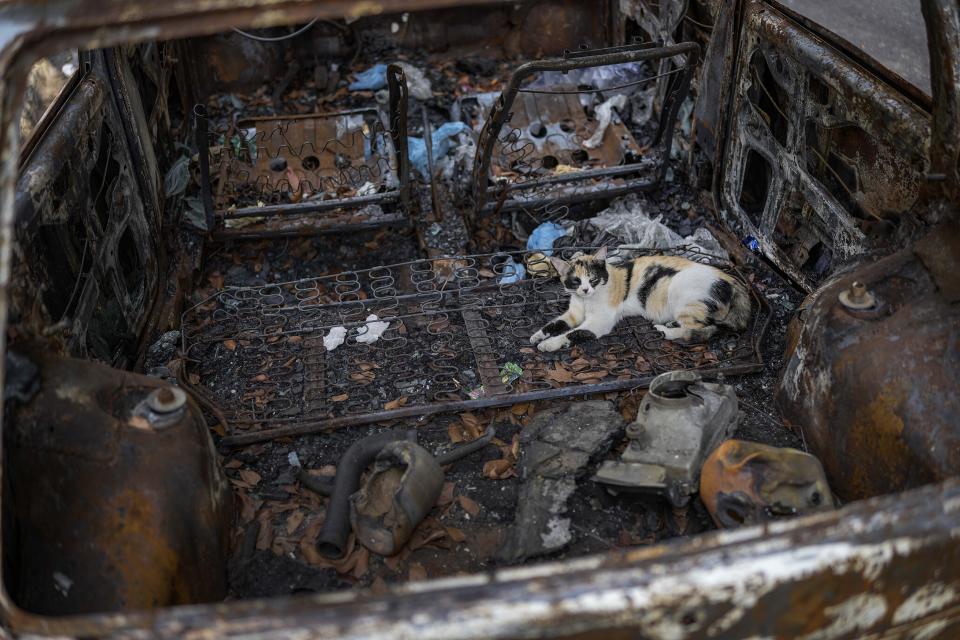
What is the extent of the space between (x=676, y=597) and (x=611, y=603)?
5.2 inches

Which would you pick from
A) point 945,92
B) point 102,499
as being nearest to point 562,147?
point 945,92

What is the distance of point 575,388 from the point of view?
12.1 feet

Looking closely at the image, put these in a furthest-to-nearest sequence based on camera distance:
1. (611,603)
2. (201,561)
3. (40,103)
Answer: (40,103) < (201,561) < (611,603)

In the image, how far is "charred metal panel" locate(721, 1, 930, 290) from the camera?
3.33m

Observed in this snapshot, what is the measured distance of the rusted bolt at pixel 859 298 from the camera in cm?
285

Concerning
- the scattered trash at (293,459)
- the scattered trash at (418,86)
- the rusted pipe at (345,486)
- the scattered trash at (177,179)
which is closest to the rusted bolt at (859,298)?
the rusted pipe at (345,486)

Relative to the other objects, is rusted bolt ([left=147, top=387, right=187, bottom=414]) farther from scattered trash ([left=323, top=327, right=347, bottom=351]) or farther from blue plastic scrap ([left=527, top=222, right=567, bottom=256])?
blue plastic scrap ([left=527, top=222, right=567, bottom=256])

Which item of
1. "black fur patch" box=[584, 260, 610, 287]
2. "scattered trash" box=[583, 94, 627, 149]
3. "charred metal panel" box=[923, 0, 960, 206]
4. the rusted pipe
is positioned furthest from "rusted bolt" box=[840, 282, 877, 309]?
"scattered trash" box=[583, 94, 627, 149]

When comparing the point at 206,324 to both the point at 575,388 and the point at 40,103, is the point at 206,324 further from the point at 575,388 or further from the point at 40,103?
the point at 575,388

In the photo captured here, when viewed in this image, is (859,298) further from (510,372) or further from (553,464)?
(510,372)

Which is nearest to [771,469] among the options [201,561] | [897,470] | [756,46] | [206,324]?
[897,470]

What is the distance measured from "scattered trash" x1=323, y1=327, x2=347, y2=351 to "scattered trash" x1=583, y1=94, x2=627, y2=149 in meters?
2.60

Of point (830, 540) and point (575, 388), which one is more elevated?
point (830, 540)

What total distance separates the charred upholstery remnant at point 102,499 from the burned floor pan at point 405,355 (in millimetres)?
1003
